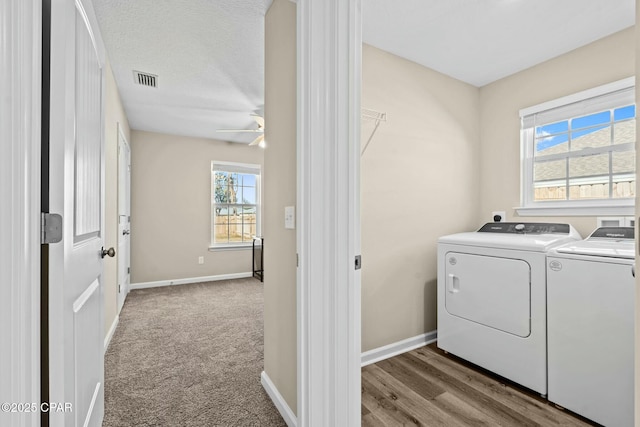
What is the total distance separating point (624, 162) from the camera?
2.11m

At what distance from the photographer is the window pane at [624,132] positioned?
6.88 feet

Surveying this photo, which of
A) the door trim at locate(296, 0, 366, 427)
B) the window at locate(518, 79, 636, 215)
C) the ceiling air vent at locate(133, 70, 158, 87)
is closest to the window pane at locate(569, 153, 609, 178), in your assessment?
the window at locate(518, 79, 636, 215)

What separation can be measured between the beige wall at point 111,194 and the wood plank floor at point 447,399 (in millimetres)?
2206

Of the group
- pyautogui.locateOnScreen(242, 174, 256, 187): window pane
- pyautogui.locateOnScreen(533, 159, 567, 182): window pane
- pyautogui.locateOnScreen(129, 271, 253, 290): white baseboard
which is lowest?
pyautogui.locateOnScreen(129, 271, 253, 290): white baseboard

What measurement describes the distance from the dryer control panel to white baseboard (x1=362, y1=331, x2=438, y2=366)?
1.05 metres

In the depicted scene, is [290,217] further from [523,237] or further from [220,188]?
[220,188]

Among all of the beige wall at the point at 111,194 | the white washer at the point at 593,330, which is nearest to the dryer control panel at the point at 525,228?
the white washer at the point at 593,330

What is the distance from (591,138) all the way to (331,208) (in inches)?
95.2

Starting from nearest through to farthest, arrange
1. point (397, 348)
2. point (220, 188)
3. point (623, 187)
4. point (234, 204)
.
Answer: point (623, 187) < point (397, 348) < point (220, 188) < point (234, 204)

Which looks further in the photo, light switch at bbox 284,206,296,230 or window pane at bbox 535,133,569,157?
window pane at bbox 535,133,569,157

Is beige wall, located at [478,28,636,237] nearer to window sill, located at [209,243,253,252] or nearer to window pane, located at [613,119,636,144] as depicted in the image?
window pane, located at [613,119,636,144]

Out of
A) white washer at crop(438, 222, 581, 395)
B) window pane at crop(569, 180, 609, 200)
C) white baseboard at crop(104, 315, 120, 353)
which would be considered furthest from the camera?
white baseboard at crop(104, 315, 120, 353)

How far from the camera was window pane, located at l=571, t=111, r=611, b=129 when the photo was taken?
86.8 inches

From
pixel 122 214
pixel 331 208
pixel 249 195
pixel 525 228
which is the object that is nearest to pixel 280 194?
pixel 331 208
